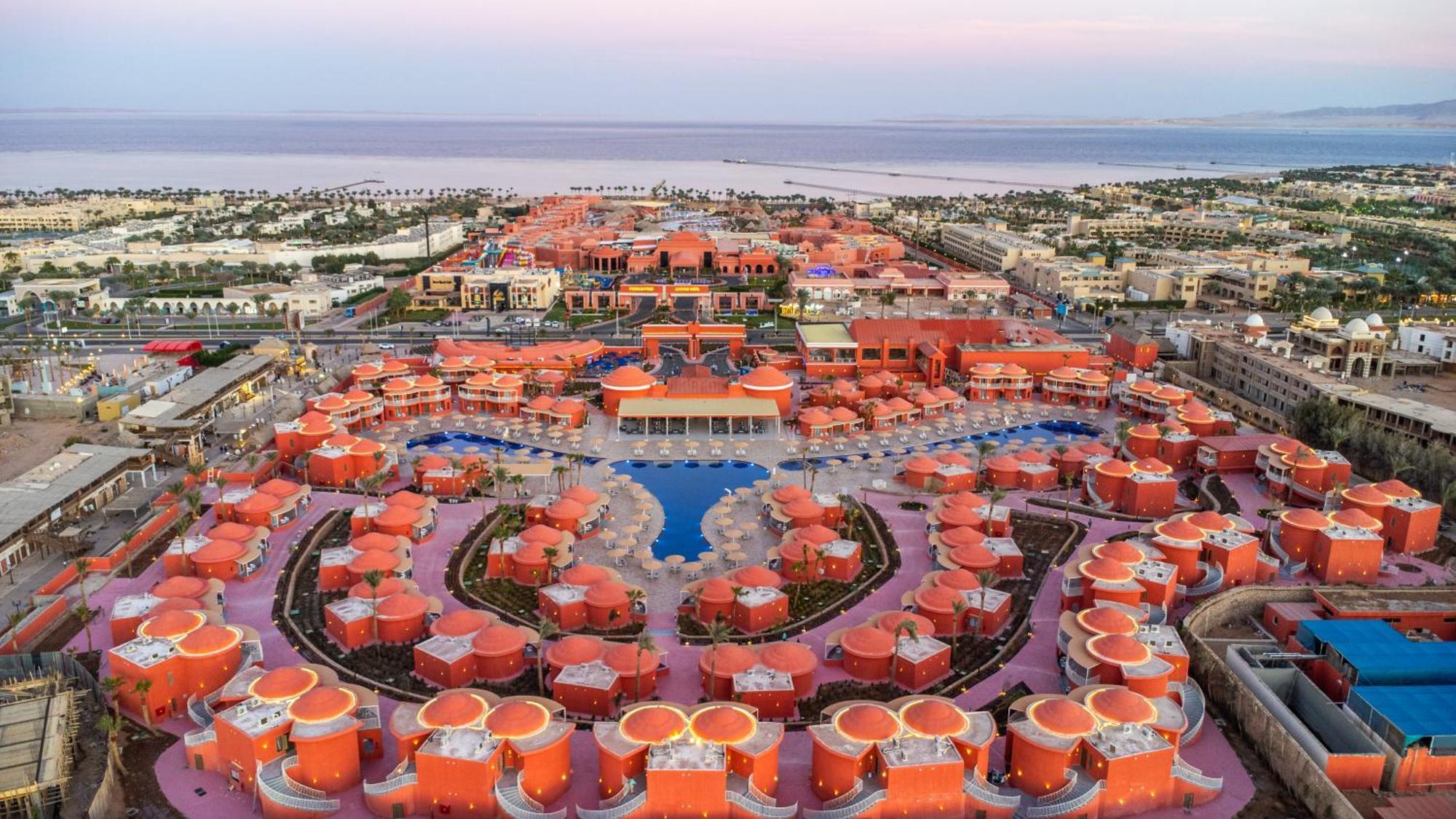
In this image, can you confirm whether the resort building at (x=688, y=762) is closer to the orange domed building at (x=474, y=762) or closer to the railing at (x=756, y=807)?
the railing at (x=756, y=807)

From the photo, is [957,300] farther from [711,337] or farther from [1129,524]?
[1129,524]

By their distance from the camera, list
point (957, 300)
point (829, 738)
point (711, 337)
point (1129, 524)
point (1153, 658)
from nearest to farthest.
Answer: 1. point (829, 738)
2. point (1153, 658)
3. point (1129, 524)
4. point (711, 337)
5. point (957, 300)

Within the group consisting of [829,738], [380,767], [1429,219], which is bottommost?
[380,767]

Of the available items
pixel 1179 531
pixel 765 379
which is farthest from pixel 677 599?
pixel 765 379

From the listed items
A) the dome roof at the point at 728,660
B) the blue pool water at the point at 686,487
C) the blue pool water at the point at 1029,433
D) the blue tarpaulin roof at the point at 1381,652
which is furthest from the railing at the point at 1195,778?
the blue pool water at the point at 1029,433

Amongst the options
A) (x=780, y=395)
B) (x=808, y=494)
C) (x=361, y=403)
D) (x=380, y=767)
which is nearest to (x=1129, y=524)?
(x=808, y=494)

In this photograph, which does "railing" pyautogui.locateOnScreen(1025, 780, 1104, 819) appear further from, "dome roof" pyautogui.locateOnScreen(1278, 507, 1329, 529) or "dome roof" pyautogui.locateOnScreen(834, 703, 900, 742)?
"dome roof" pyautogui.locateOnScreen(1278, 507, 1329, 529)

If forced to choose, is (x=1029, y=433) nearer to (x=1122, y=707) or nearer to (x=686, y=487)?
(x=686, y=487)
